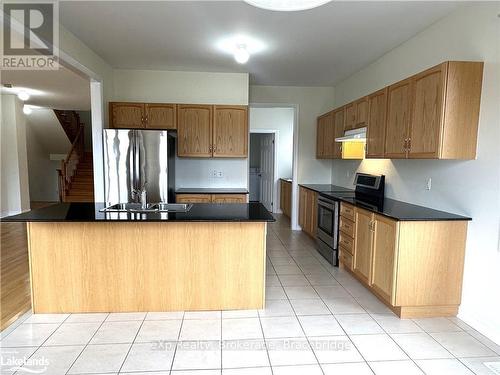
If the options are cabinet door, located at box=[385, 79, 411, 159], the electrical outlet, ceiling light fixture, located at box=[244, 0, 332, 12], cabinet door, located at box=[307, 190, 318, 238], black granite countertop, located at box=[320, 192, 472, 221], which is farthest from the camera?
cabinet door, located at box=[307, 190, 318, 238]

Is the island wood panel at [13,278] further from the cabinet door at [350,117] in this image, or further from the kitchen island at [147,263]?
the cabinet door at [350,117]

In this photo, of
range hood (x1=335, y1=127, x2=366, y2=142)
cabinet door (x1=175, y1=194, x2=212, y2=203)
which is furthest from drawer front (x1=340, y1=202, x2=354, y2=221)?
cabinet door (x1=175, y1=194, x2=212, y2=203)

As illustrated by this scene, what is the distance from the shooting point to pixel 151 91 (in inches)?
182

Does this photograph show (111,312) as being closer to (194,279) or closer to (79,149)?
(194,279)

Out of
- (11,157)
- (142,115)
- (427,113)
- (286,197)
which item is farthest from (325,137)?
(11,157)

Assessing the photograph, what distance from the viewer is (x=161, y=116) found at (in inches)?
176

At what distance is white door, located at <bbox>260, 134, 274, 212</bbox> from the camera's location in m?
7.62

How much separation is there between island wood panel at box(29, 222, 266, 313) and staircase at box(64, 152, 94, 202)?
6.44m

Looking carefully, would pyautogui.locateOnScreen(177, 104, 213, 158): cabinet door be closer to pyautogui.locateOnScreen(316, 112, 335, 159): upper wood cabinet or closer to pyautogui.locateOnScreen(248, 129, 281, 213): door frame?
pyautogui.locateOnScreen(316, 112, 335, 159): upper wood cabinet

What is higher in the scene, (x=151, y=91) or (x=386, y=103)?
(x=151, y=91)

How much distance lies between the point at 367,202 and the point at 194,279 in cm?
212

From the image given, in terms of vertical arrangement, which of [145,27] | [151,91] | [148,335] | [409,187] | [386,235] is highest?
[145,27]

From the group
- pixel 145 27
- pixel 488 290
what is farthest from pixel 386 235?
pixel 145 27

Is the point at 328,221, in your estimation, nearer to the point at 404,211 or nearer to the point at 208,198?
the point at 404,211
